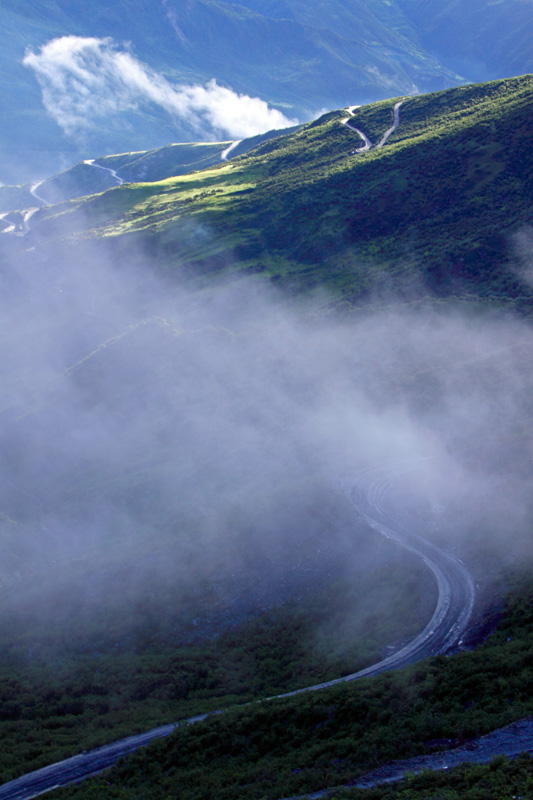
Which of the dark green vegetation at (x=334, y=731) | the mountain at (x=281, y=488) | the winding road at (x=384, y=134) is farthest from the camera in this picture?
the winding road at (x=384, y=134)

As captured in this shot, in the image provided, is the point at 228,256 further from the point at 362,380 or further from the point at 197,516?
the point at 197,516

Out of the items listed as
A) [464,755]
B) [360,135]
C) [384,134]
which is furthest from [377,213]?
[464,755]

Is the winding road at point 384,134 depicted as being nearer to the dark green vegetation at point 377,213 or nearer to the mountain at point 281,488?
the dark green vegetation at point 377,213

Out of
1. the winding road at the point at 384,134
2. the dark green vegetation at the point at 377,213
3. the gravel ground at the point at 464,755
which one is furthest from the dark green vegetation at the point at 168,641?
the winding road at the point at 384,134

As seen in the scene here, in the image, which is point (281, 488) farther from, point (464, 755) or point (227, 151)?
point (227, 151)

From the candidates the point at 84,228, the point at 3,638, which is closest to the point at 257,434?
the point at 3,638

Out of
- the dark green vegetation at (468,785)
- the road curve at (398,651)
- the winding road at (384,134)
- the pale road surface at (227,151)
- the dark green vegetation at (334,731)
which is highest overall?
the pale road surface at (227,151)
